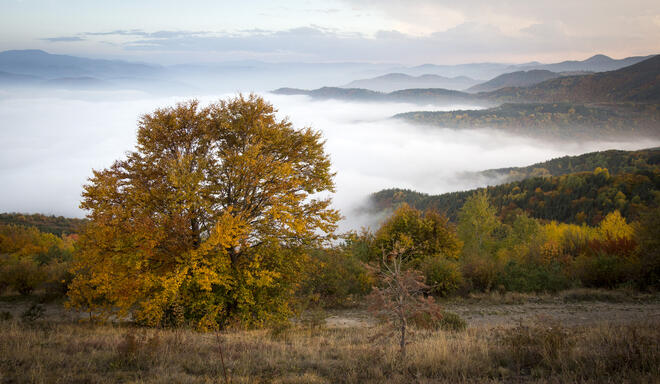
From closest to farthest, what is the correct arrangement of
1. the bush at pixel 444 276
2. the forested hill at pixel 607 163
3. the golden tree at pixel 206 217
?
the golden tree at pixel 206 217
the bush at pixel 444 276
the forested hill at pixel 607 163

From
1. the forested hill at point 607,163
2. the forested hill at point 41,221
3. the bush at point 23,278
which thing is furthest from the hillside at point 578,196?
the forested hill at point 41,221

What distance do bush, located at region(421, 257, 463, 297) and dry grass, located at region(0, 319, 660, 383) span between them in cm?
1363

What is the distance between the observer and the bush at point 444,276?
21.5 metres

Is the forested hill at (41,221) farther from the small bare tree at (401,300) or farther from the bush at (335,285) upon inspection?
the small bare tree at (401,300)

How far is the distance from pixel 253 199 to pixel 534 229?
50389 mm

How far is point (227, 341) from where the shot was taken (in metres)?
9.09

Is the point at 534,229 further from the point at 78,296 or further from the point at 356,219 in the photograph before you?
the point at 356,219

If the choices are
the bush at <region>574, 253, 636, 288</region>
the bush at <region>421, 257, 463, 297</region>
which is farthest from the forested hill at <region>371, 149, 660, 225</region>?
the bush at <region>421, 257, 463, 297</region>

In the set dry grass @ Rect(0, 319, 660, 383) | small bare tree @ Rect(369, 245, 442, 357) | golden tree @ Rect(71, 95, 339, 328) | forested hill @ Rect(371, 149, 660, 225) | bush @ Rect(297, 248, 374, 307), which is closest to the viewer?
dry grass @ Rect(0, 319, 660, 383)

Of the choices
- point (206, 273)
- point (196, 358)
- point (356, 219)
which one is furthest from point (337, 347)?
point (356, 219)

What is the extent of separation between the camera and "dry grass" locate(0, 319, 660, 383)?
18.8ft

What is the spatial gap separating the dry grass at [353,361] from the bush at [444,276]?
13629 mm

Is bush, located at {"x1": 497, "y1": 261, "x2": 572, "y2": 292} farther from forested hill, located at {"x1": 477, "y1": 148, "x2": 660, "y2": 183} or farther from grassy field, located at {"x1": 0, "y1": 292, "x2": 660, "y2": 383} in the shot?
forested hill, located at {"x1": 477, "y1": 148, "x2": 660, "y2": 183}

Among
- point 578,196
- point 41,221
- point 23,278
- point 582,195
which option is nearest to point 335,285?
point 23,278
